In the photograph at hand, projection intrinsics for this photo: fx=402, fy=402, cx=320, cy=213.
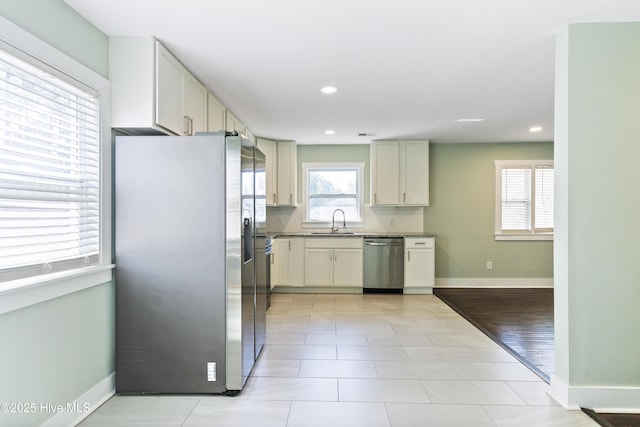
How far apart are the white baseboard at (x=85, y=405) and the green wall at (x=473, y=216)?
522 centimetres

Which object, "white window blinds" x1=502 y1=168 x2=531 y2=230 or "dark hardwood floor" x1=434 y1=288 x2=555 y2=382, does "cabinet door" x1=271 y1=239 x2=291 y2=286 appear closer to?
"dark hardwood floor" x1=434 y1=288 x2=555 y2=382

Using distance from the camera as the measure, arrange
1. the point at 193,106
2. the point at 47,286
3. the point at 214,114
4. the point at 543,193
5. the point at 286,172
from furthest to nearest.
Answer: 1. the point at 543,193
2. the point at 286,172
3. the point at 214,114
4. the point at 193,106
5. the point at 47,286

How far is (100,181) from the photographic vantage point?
2568 mm

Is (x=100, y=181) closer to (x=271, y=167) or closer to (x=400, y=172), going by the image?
(x=271, y=167)

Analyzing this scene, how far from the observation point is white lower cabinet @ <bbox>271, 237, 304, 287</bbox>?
20.2 feet

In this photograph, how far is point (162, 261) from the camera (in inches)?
105

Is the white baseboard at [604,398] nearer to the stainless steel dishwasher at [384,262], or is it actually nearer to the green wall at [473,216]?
the stainless steel dishwasher at [384,262]

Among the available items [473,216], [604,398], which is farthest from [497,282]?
[604,398]

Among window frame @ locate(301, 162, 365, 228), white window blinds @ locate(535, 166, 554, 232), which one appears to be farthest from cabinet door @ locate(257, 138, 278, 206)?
white window blinds @ locate(535, 166, 554, 232)

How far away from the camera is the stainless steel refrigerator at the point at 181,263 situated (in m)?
2.65

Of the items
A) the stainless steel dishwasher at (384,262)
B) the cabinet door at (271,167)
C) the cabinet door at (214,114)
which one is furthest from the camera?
the cabinet door at (271,167)

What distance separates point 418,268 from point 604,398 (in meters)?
3.62

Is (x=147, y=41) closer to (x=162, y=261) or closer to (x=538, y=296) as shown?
(x=162, y=261)

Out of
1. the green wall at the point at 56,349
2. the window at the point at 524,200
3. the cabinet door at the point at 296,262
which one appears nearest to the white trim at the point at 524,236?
the window at the point at 524,200
